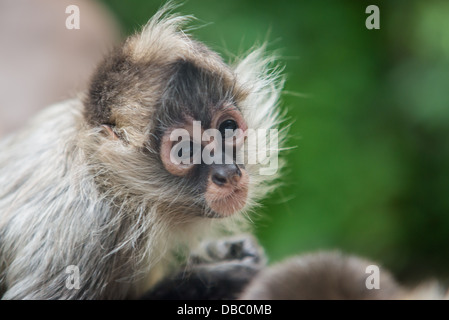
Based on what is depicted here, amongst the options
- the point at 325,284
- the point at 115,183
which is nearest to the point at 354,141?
the point at 115,183

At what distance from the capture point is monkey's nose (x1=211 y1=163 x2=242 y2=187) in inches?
162

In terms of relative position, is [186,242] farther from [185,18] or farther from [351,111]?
[351,111]

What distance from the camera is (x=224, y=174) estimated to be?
412cm

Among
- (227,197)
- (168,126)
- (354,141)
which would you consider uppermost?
(354,141)

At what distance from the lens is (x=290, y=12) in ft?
26.9

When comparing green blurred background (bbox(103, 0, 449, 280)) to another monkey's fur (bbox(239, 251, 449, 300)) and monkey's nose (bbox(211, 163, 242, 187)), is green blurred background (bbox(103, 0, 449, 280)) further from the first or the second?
another monkey's fur (bbox(239, 251, 449, 300))

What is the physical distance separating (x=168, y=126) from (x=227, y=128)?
0.45 meters

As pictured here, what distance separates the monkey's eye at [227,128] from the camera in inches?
168

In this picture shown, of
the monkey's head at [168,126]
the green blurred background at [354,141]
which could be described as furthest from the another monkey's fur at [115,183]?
the green blurred background at [354,141]

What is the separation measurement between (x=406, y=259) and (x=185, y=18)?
17.2 feet

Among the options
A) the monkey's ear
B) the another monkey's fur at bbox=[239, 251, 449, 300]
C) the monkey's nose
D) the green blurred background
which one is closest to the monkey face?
the monkey's nose

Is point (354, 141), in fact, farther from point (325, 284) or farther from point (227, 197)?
point (325, 284)

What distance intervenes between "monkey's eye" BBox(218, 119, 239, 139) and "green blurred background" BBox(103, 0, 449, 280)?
3601mm

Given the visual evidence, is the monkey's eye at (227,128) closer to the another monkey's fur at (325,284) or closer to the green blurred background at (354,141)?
Answer: the another monkey's fur at (325,284)
